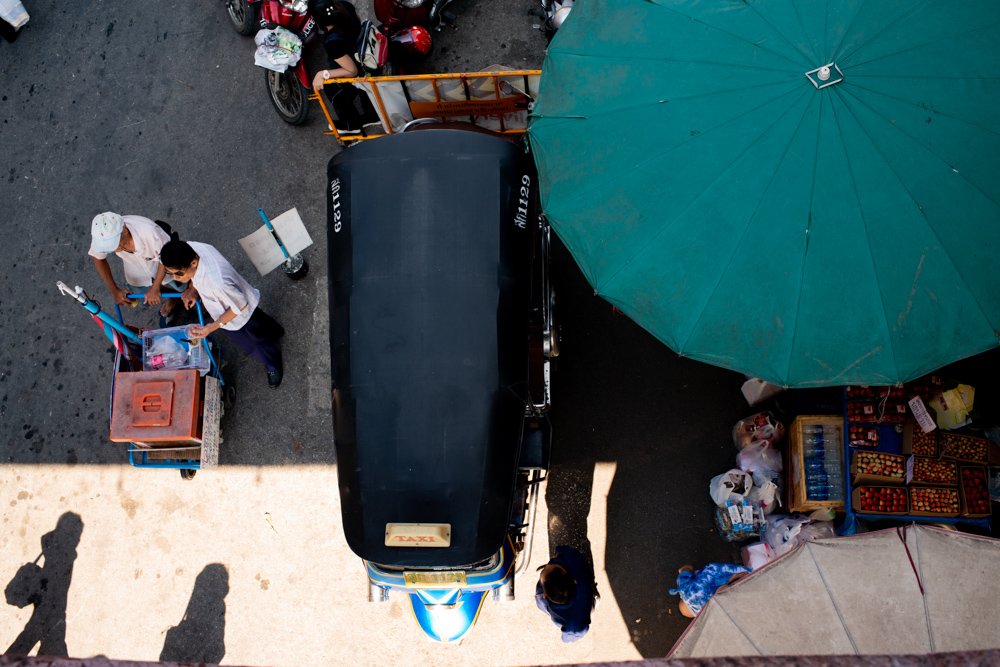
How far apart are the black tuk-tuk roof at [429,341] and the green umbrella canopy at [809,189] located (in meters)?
0.81

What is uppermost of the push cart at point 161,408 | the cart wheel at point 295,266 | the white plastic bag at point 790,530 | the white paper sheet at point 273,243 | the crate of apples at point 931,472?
the white paper sheet at point 273,243

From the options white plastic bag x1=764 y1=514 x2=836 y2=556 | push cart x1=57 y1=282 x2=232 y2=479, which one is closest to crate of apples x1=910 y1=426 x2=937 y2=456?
white plastic bag x1=764 y1=514 x2=836 y2=556

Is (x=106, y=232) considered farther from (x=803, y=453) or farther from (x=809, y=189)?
(x=803, y=453)

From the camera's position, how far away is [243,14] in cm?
697

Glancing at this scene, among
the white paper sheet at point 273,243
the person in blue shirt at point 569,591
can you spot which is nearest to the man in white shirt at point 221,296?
the white paper sheet at point 273,243

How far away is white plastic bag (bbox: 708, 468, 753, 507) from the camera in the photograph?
536 centimetres

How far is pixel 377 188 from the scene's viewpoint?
4504 mm

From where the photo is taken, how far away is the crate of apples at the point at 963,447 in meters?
4.93

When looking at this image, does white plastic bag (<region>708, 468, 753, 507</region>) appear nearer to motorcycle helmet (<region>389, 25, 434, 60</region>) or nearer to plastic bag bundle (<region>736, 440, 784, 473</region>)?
plastic bag bundle (<region>736, 440, 784, 473</region>)

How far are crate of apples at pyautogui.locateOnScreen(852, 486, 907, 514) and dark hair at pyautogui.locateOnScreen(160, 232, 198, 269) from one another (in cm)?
526

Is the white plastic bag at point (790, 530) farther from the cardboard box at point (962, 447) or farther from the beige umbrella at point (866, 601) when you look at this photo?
the beige umbrella at point (866, 601)

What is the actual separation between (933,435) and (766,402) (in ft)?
4.04

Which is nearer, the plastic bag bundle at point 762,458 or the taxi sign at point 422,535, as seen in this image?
the taxi sign at point 422,535

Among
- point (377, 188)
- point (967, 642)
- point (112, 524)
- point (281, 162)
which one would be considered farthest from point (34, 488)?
point (967, 642)
